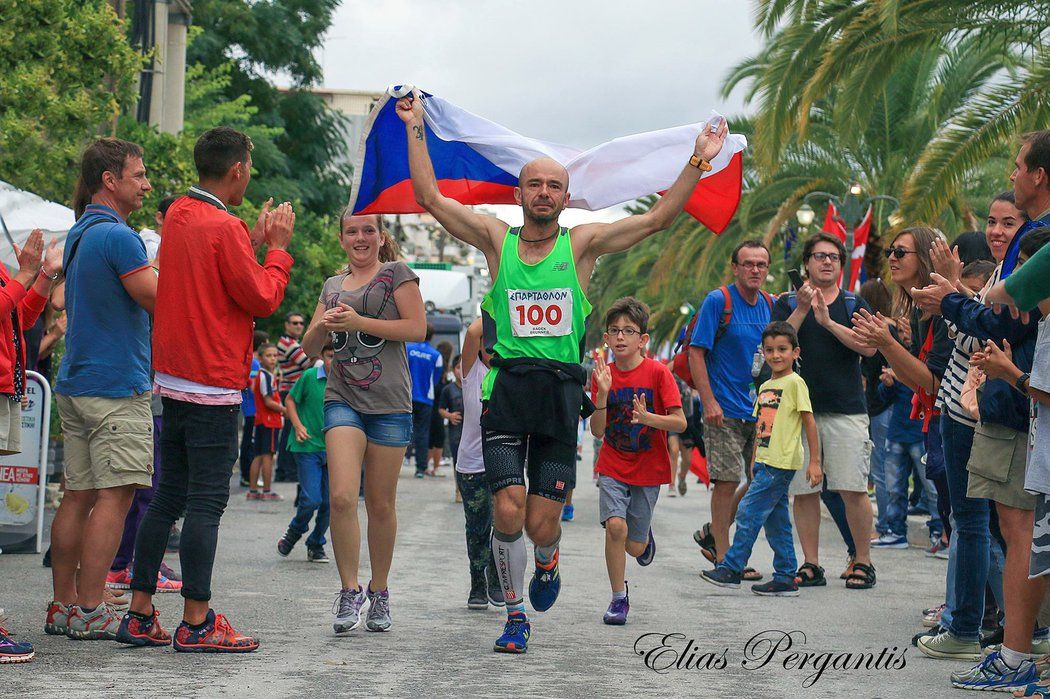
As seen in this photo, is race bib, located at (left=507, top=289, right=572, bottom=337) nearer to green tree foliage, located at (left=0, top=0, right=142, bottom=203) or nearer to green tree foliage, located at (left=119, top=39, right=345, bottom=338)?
green tree foliage, located at (left=0, top=0, right=142, bottom=203)

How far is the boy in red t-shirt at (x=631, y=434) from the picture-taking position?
25.7ft

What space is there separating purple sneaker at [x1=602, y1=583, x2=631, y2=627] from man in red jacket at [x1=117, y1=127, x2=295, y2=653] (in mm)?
2059

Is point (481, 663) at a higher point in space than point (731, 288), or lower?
lower

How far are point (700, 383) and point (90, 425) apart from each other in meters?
4.62

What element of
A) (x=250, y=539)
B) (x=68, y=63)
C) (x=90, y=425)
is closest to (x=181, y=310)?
(x=90, y=425)

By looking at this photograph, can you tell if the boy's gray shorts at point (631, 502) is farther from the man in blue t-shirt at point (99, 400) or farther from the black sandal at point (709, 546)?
the man in blue t-shirt at point (99, 400)

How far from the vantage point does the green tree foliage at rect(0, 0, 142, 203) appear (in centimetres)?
1344

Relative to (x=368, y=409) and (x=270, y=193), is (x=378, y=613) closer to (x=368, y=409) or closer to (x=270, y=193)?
(x=368, y=409)

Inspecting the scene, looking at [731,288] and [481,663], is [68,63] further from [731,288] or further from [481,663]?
[481,663]

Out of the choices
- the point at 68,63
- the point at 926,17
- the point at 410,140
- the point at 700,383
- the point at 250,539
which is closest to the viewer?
the point at 410,140

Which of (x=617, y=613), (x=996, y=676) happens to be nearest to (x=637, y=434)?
(x=617, y=613)

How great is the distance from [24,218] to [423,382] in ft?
32.9

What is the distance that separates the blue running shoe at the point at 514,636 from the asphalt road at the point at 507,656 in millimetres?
71

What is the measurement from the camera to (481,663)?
6.13 m
